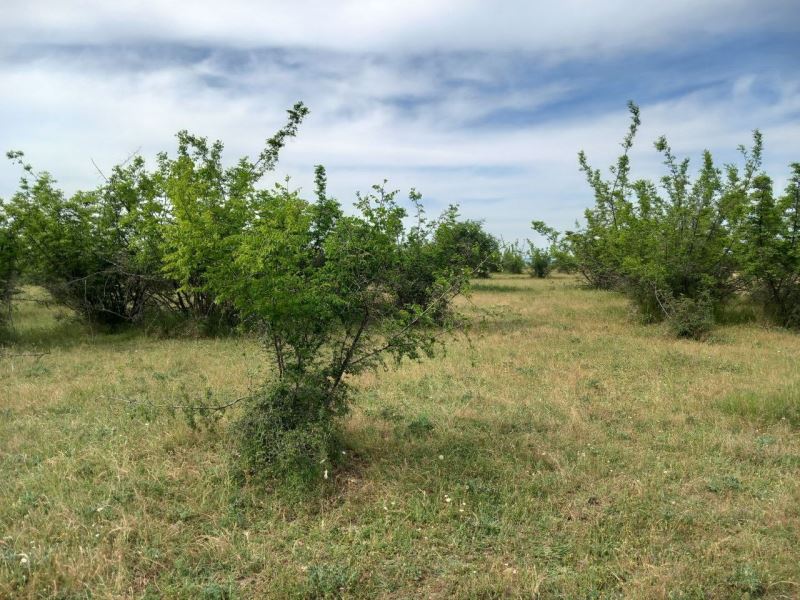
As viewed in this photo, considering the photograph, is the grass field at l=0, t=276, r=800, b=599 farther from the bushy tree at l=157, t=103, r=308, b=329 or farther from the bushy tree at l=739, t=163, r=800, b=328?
the bushy tree at l=739, t=163, r=800, b=328

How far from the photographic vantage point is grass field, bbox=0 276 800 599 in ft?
10.9

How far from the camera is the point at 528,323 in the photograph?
13531 mm

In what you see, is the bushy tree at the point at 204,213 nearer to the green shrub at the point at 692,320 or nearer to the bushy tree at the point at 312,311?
the bushy tree at the point at 312,311

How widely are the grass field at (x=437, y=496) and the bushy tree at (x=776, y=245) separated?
5.02 metres

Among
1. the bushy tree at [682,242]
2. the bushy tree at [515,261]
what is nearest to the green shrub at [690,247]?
the bushy tree at [682,242]

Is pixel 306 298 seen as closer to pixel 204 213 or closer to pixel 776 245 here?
pixel 204 213

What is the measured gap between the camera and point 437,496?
4301 mm

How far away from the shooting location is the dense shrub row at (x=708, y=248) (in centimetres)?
1162

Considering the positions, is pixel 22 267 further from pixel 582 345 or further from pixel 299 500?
pixel 582 345

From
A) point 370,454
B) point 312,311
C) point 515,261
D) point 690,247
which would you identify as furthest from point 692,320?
point 515,261

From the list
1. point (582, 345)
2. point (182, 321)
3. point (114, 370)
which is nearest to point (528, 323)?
point (582, 345)

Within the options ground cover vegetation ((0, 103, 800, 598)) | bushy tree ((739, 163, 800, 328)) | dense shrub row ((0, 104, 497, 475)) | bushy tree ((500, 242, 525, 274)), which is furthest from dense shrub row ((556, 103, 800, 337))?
bushy tree ((500, 242, 525, 274))

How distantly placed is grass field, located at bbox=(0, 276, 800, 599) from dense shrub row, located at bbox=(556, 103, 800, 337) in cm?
491

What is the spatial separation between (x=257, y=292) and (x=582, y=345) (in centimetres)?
751
